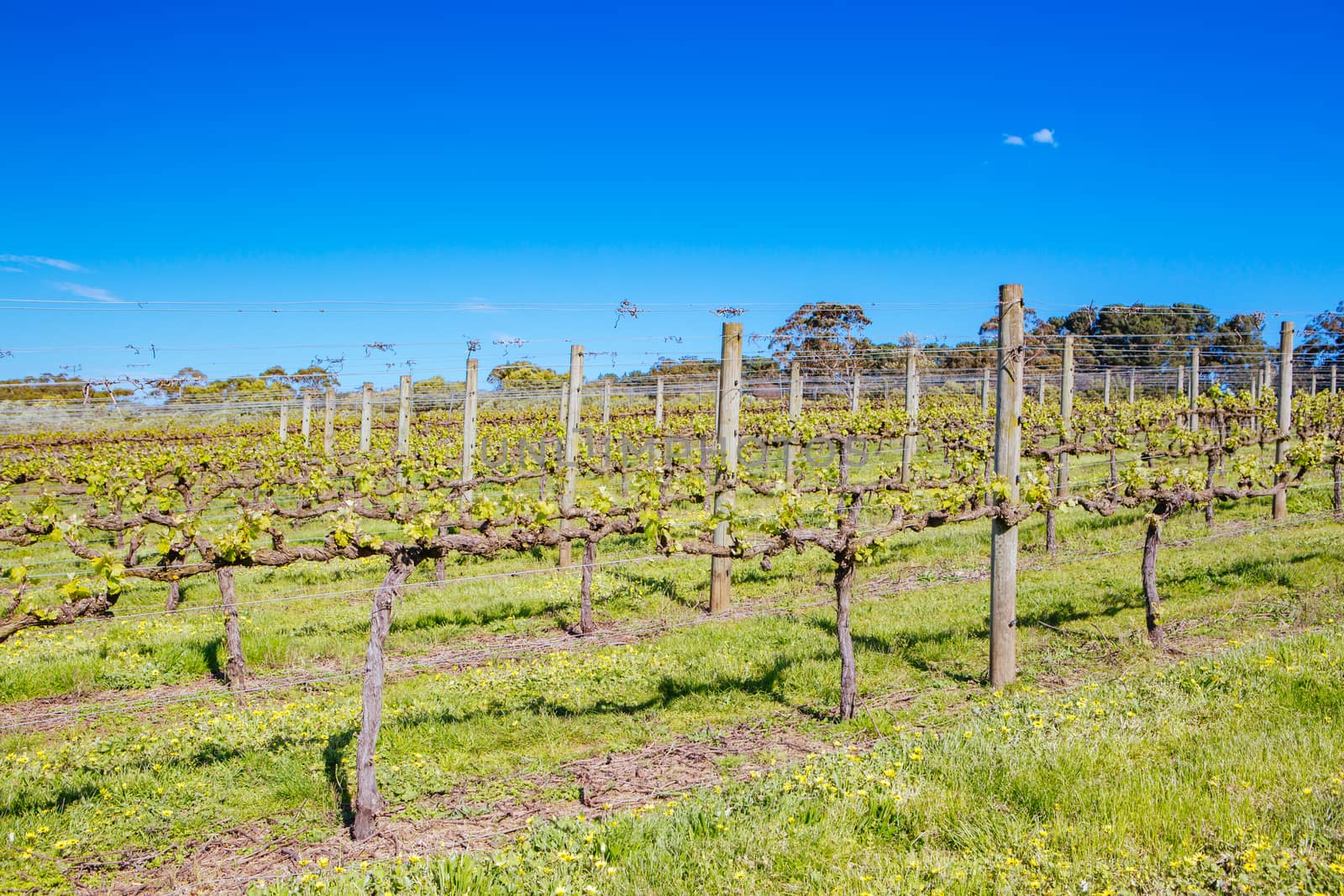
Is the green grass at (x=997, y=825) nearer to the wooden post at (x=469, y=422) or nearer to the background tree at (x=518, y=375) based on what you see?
the wooden post at (x=469, y=422)

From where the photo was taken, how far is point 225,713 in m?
7.12

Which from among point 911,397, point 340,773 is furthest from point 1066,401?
point 340,773

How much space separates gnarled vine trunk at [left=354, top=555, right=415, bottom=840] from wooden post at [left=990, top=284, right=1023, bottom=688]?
479cm

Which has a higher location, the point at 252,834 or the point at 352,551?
the point at 352,551

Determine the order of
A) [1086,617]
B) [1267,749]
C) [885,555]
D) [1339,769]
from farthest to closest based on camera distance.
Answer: [885,555], [1086,617], [1267,749], [1339,769]

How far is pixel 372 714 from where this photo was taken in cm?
497

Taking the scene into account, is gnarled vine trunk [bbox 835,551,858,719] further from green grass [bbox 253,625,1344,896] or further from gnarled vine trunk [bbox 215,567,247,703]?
gnarled vine trunk [bbox 215,567,247,703]

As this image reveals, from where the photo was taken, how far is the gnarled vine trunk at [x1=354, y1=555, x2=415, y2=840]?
15.9 feet

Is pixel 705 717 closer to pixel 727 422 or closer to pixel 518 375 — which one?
pixel 727 422

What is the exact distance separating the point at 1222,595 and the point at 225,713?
408 inches

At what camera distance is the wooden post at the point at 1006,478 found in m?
6.98

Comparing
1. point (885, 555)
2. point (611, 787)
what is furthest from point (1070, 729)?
point (885, 555)

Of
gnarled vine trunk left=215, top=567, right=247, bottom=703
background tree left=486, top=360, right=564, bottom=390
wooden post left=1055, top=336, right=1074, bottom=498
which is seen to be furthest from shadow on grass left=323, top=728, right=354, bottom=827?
background tree left=486, top=360, right=564, bottom=390

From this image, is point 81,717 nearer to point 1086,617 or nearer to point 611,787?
point 611,787
